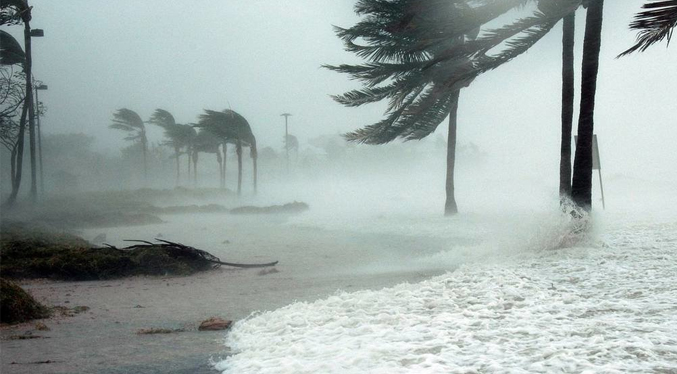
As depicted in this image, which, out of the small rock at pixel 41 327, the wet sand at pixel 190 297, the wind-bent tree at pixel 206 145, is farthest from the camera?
the wind-bent tree at pixel 206 145

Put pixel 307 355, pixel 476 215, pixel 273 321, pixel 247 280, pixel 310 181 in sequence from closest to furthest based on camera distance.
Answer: pixel 307 355 → pixel 273 321 → pixel 247 280 → pixel 476 215 → pixel 310 181

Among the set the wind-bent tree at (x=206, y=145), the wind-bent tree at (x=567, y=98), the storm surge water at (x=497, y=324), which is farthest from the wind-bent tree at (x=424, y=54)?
the wind-bent tree at (x=206, y=145)

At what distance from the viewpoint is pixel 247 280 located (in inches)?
349

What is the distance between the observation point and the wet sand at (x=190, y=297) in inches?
169

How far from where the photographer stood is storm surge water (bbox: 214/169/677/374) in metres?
3.31

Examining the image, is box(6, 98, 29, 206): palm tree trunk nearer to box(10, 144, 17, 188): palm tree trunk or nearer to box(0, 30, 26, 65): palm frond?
box(10, 144, 17, 188): palm tree trunk

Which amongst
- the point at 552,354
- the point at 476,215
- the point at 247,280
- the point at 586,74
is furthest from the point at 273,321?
the point at 476,215

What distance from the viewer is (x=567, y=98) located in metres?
11.8

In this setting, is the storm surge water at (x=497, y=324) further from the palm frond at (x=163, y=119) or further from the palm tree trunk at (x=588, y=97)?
the palm frond at (x=163, y=119)

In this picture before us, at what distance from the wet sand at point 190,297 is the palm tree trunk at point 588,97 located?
3196 mm

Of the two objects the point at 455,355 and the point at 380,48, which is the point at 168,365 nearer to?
the point at 455,355

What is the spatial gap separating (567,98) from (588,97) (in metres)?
2.44

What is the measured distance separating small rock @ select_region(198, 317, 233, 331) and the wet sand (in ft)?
0.39

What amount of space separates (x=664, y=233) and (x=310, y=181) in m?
46.6
